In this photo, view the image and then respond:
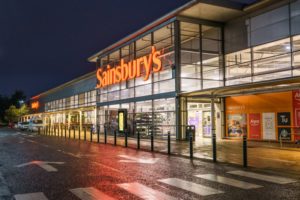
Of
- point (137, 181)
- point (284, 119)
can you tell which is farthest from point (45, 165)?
point (284, 119)

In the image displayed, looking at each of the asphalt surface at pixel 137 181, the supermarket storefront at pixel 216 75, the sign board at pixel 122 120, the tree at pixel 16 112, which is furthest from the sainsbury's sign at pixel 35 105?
the asphalt surface at pixel 137 181

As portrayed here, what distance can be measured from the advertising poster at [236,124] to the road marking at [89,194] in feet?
57.5

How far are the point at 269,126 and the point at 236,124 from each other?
3.19 meters

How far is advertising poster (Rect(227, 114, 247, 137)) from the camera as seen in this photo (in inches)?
955

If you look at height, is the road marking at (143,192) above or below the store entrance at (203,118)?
below

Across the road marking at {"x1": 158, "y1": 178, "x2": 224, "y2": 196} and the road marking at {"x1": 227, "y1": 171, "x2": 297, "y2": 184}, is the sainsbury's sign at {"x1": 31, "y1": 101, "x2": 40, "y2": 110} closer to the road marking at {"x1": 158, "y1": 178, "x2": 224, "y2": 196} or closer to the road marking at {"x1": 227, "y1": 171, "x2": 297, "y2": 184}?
the road marking at {"x1": 227, "y1": 171, "x2": 297, "y2": 184}

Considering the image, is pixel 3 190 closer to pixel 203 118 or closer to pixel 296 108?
pixel 296 108

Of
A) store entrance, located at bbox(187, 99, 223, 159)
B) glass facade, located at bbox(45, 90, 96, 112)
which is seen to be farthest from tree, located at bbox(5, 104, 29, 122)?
store entrance, located at bbox(187, 99, 223, 159)

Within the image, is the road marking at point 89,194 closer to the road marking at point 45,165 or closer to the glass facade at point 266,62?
the road marking at point 45,165

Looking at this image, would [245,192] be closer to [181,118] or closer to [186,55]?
[181,118]

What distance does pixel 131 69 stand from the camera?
104 ft

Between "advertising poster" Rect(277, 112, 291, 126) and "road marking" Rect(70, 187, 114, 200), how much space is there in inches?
641

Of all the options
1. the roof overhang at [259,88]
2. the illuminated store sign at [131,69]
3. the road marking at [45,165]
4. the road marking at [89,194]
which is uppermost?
the illuminated store sign at [131,69]

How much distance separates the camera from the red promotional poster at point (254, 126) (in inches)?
907
